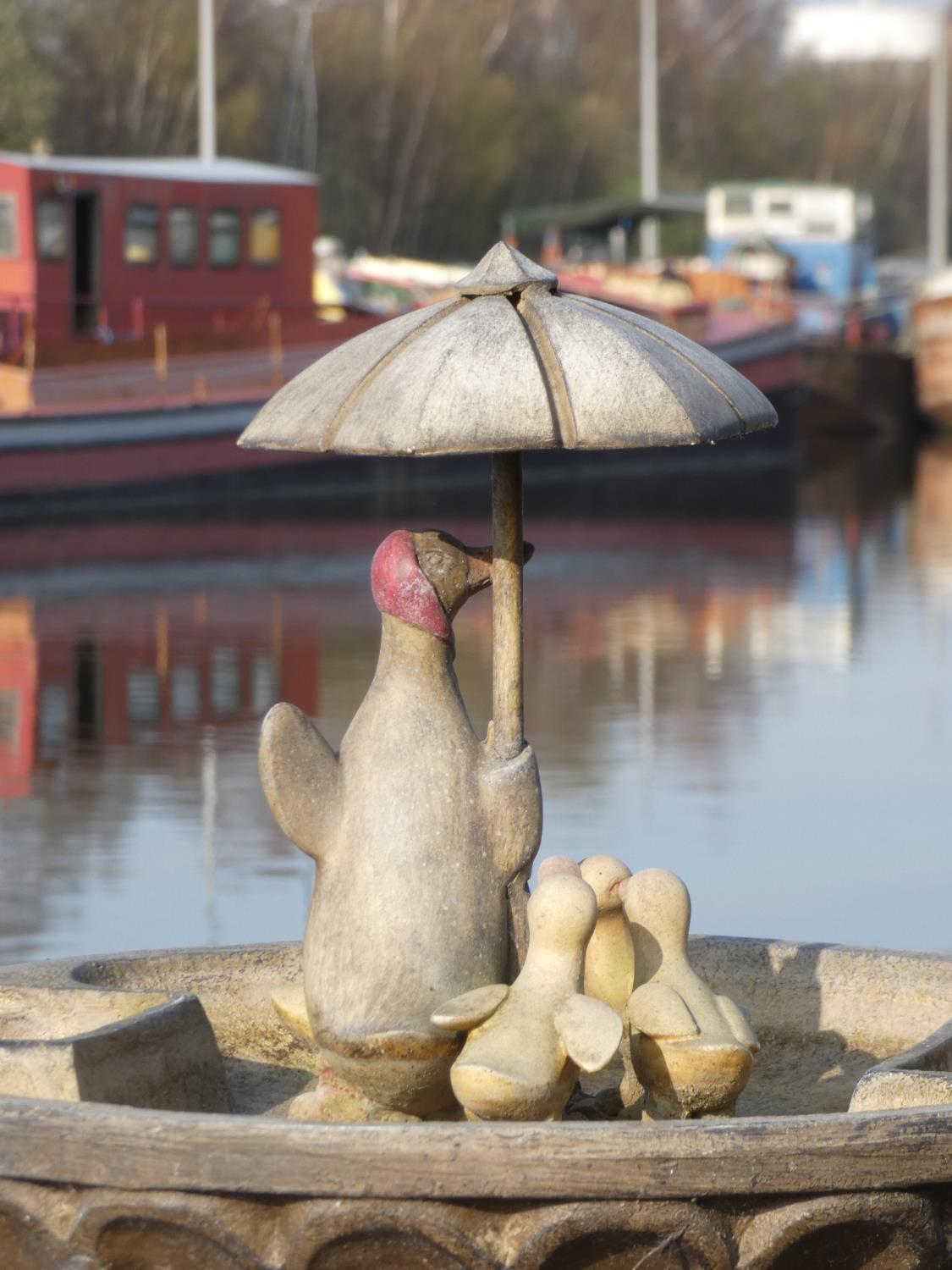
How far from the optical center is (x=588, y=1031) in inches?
162

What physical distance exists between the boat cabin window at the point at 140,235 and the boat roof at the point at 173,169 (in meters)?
0.34

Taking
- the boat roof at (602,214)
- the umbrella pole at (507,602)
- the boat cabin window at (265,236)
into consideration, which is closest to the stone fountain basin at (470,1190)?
the umbrella pole at (507,602)

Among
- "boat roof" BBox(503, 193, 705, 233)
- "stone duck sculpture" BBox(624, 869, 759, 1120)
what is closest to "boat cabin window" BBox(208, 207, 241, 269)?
"boat roof" BBox(503, 193, 705, 233)

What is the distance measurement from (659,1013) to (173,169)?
72.2 ft

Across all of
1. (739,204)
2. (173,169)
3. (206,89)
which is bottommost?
(173,169)

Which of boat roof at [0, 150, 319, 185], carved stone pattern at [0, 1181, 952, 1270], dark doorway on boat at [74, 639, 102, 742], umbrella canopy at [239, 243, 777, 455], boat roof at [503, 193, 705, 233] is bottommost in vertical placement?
dark doorway on boat at [74, 639, 102, 742]

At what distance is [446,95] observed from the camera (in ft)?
185

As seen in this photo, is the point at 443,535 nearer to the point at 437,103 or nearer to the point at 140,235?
the point at 140,235

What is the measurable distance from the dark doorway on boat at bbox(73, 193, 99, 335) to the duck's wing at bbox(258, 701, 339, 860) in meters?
20.3

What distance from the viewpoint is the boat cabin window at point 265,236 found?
84.1ft

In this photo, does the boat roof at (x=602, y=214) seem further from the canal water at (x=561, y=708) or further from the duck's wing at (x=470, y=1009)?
the duck's wing at (x=470, y=1009)

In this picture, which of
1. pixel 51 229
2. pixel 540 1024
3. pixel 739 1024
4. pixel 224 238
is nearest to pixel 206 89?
pixel 224 238

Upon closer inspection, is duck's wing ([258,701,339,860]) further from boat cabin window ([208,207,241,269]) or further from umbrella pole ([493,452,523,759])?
boat cabin window ([208,207,241,269])

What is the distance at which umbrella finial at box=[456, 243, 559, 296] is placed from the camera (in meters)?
4.57
